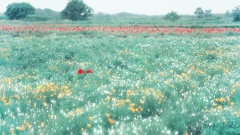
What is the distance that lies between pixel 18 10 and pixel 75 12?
15.4 meters

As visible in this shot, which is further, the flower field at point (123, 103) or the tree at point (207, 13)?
the tree at point (207, 13)

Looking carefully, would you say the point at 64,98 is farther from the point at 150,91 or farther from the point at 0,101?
the point at 150,91

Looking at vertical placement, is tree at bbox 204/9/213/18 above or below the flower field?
above

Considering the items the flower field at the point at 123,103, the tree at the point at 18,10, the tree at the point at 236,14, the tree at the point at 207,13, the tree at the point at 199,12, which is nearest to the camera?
the flower field at the point at 123,103

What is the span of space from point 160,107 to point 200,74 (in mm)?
3179

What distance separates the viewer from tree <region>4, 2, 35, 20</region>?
58438 mm

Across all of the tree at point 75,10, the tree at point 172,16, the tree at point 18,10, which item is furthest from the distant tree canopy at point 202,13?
the tree at point 18,10

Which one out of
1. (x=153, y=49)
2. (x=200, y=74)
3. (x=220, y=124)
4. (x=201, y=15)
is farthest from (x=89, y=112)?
(x=201, y=15)

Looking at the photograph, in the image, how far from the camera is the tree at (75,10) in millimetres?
51156

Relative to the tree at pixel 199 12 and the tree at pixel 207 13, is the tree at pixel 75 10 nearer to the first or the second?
the tree at pixel 199 12

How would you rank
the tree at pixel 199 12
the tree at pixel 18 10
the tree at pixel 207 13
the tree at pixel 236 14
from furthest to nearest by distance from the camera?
the tree at pixel 18 10 → the tree at pixel 207 13 → the tree at pixel 199 12 → the tree at pixel 236 14

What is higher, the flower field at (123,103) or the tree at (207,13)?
the tree at (207,13)

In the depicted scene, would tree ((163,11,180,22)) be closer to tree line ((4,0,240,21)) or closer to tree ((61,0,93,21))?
tree line ((4,0,240,21))

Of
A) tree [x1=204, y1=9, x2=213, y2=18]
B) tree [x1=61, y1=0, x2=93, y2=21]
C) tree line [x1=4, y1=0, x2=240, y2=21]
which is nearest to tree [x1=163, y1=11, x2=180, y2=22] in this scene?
tree line [x1=4, y1=0, x2=240, y2=21]
